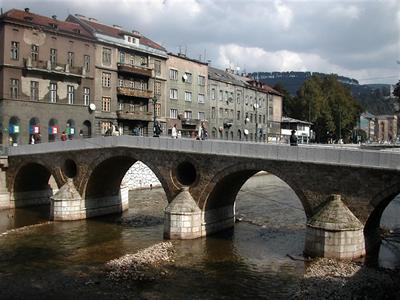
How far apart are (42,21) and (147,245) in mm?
31976

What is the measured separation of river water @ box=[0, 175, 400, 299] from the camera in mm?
19016

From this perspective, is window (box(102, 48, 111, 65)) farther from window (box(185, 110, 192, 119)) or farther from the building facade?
the building facade

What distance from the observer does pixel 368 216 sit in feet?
72.4

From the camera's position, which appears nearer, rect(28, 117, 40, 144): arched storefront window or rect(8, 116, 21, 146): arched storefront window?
rect(8, 116, 21, 146): arched storefront window

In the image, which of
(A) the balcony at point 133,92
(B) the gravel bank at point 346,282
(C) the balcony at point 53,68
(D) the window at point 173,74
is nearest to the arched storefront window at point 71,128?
(C) the balcony at point 53,68

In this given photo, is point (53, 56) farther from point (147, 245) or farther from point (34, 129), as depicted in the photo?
point (147, 245)

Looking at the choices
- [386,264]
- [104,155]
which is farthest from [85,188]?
[386,264]

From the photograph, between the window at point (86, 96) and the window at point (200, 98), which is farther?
the window at point (200, 98)

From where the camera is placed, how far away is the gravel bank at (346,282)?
1767 cm

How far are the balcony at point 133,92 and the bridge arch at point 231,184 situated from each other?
27144 millimetres

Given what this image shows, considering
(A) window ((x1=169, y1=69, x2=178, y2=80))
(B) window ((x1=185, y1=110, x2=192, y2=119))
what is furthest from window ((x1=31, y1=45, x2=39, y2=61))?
(B) window ((x1=185, y1=110, x2=192, y2=119))

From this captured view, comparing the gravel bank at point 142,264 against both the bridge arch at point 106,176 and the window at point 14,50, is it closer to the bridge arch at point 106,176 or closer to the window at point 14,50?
the bridge arch at point 106,176

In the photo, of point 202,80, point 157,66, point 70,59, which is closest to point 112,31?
point 157,66

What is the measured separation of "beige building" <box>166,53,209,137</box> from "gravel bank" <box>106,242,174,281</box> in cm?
3734
